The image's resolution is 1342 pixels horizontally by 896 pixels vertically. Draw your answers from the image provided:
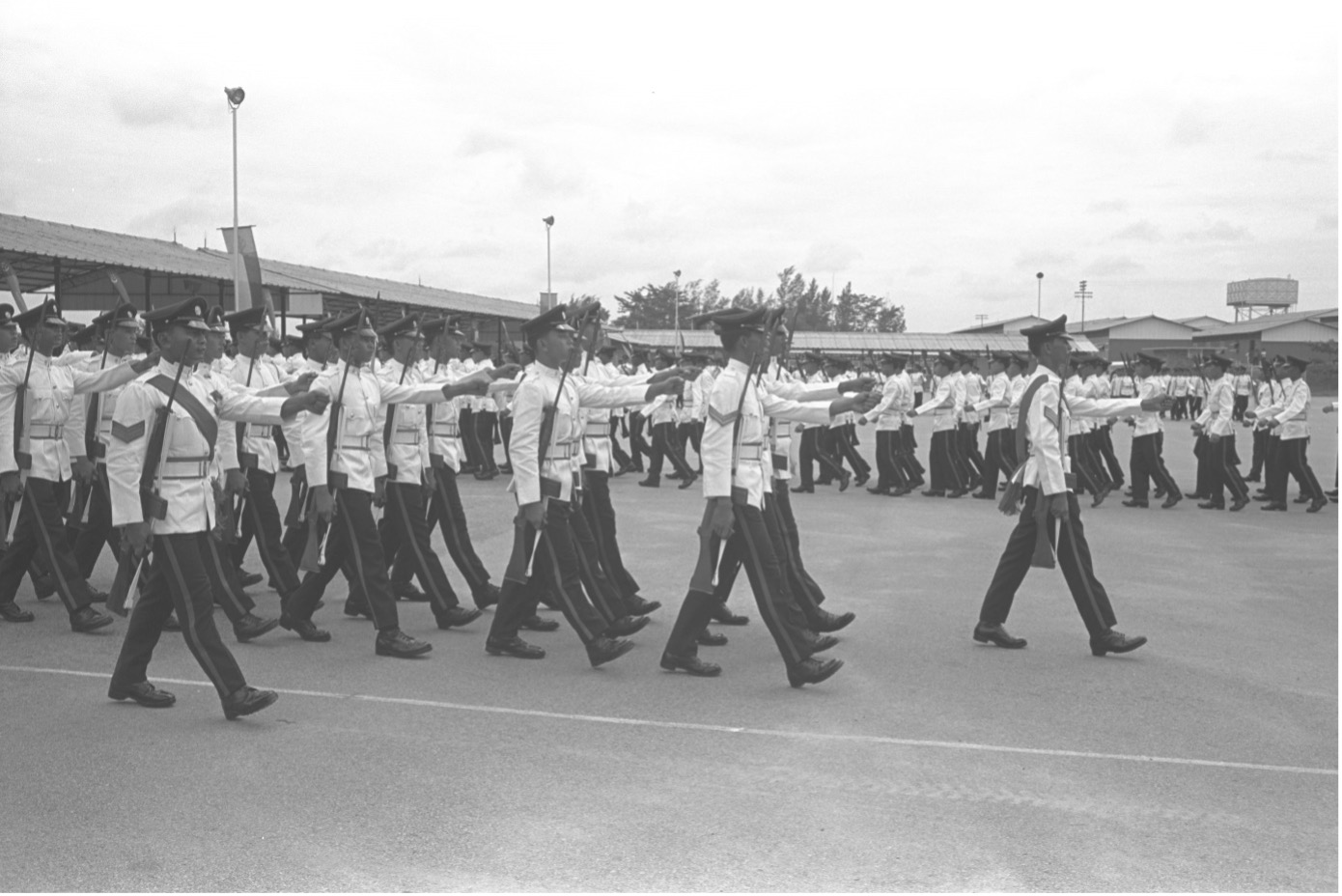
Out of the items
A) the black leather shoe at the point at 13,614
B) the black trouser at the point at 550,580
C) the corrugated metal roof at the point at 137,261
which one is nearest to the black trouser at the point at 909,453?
the corrugated metal roof at the point at 137,261

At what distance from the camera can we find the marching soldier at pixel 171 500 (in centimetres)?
581

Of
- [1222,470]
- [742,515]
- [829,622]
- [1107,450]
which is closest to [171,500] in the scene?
[742,515]

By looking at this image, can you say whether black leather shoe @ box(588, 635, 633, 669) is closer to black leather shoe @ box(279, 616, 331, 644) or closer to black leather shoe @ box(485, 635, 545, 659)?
black leather shoe @ box(485, 635, 545, 659)

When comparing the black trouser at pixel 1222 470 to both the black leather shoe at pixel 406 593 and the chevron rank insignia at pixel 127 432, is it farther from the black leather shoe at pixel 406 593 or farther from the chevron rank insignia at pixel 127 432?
the chevron rank insignia at pixel 127 432

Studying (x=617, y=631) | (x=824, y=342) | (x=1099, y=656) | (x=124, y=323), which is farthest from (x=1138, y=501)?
(x=824, y=342)

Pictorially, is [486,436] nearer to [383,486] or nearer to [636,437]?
[636,437]

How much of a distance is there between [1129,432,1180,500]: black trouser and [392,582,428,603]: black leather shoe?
32.9 ft

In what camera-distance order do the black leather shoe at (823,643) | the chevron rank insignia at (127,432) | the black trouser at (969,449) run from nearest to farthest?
the chevron rank insignia at (127,432)
the black leather shoe at (823,643)
the black trouser at (969,449)

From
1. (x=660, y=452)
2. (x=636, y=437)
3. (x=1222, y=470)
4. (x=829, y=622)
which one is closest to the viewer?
(x=829, y=622)

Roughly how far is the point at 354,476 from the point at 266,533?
1.63 m

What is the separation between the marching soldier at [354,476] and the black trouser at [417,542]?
214mm

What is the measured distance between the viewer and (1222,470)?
15.7 m

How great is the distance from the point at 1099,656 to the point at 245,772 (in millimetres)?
4758

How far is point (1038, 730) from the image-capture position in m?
5.84
